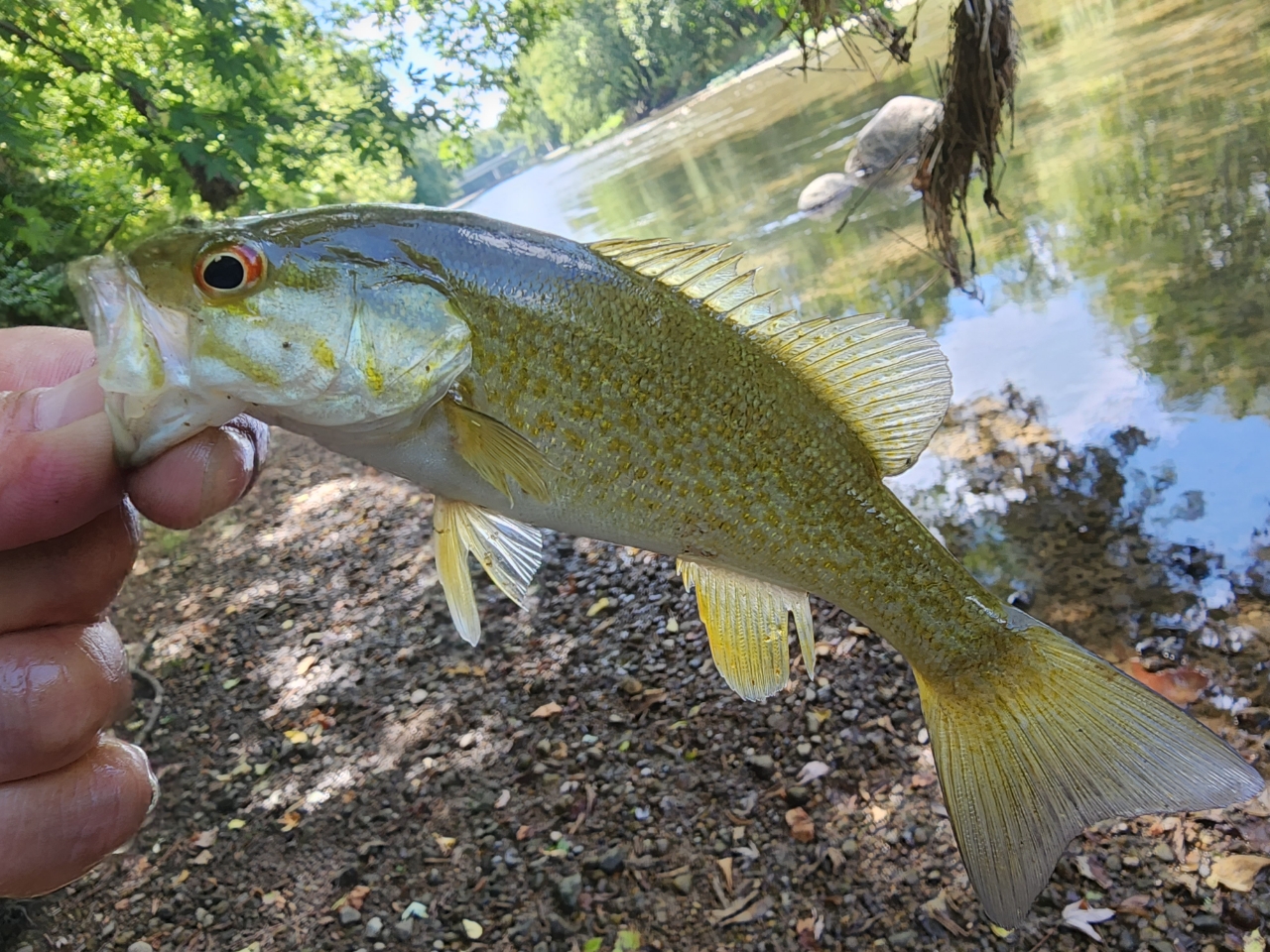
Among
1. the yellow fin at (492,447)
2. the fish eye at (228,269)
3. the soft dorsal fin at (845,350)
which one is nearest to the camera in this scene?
the fish eye at (228,269)

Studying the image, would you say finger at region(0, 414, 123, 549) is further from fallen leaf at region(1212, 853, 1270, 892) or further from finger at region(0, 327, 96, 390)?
fallen leaf at region(1212, 853, 1270, 892)

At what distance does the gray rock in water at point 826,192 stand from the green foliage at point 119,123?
6744 millimetres

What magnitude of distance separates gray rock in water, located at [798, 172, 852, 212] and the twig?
10.3 meters

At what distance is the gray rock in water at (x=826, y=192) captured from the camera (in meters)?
11.6

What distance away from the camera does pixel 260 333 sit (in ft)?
5.13

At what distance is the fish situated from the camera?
158 cm

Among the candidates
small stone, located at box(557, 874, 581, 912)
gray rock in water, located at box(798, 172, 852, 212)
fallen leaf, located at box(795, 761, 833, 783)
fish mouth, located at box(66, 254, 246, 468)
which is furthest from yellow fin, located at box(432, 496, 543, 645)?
gray rock in water, located at box(798, 172, 852, 212)

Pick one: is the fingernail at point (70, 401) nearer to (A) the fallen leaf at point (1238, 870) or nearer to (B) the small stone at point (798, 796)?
(B) the small stone at point (798, 796)

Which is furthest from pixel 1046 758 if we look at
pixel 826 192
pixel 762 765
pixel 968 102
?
pixel 826 192

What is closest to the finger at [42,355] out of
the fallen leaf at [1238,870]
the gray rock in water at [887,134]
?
the fallen leaf at [1238,870]

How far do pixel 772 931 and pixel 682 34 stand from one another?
50689 mm

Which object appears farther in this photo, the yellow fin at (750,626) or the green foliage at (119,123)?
the green foliage at (119,123)

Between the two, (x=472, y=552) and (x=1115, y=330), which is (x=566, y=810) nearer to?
(x=472, y=552)

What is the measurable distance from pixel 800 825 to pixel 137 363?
3.01 metres
